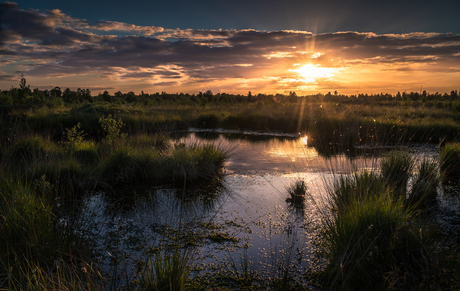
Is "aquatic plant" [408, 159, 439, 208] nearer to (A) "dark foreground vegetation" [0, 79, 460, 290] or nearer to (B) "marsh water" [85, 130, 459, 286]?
(A) "dark foreground vegetation" [0, 79, 460, 290]

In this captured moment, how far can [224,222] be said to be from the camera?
4.40 metres

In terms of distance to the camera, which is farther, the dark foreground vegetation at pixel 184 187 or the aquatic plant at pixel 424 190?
the aquatic plant at pixel 424 190

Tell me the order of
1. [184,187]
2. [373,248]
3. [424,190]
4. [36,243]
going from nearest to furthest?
1. [373,248]
2. [36,243]
3. [184,187]
4. [424,190]

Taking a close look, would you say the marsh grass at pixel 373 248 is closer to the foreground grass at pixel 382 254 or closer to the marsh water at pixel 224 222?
the foreground grass at pixel 382 254

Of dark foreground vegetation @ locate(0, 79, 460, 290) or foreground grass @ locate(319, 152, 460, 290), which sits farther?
dark foreground vegetation @ locate(0, 79, 460, 290)

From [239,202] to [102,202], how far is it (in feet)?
8.76

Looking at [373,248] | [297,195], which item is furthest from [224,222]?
[373,248]

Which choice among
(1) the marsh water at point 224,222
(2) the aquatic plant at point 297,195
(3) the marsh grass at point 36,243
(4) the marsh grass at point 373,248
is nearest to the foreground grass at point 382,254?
(4) the marsh grass at point 373,248

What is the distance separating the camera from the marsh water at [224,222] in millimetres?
3305

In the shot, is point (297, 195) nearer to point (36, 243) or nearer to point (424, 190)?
point (424, 190)

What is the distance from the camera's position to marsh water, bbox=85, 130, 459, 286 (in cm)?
330

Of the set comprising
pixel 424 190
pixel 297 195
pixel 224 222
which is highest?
pixel 424 190

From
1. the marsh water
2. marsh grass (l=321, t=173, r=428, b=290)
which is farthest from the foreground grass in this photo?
the marsh water

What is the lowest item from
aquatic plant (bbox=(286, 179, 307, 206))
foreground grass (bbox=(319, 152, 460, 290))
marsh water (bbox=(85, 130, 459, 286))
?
marsh water (bbox=(85, 130, 459, 286))
